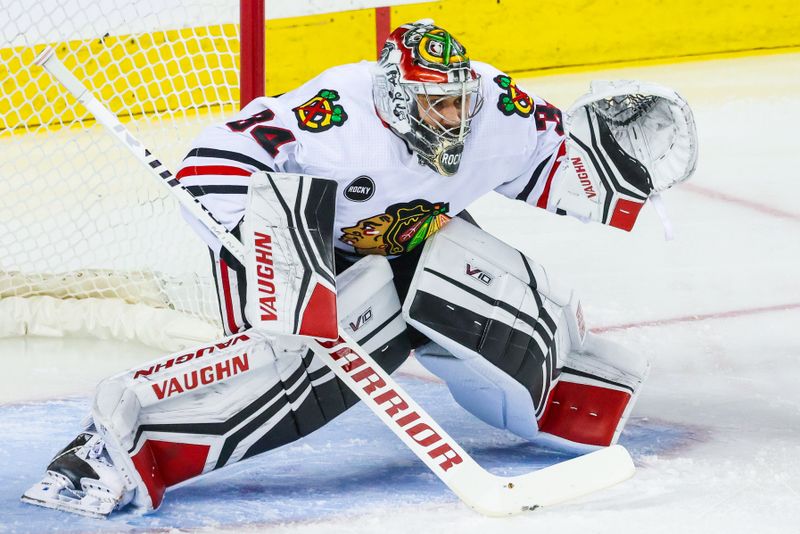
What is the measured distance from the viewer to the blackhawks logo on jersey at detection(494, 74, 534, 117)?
7.47 feet

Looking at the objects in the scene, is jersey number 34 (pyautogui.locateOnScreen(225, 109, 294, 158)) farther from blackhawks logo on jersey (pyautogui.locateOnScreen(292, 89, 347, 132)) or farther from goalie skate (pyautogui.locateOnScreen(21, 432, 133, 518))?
goalie skate (pyautogui.locateOnScreen(21, 432, 133, 518))

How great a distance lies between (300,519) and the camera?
2.06 meters

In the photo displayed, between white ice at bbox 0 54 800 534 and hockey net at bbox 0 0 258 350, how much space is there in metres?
0.14

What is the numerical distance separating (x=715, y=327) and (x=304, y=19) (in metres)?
2.47

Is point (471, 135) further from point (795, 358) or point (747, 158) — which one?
point (747, 158)

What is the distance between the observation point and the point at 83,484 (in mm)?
2104

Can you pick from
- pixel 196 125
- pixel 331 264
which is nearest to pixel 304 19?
pixel 196 125

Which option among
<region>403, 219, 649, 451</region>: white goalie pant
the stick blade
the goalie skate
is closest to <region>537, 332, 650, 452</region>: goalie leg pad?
<region>403, 219, 649, 451</region>: white goalie pant

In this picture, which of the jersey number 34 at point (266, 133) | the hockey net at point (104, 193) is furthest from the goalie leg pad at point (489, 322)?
the hockey net at point (104, 193)

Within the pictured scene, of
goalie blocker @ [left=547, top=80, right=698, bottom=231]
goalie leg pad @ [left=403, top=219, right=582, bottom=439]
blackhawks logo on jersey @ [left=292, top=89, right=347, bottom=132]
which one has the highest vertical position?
blackhawks logo on jersey @ [left=292, top=89, right=347, bottom=132]

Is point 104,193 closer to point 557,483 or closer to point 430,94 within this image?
point 430,94

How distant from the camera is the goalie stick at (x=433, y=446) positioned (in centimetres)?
206

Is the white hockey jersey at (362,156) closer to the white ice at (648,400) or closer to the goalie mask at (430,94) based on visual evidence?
the goalie mask at (430,94)

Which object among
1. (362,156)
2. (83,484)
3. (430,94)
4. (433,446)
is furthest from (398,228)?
(83,484)
